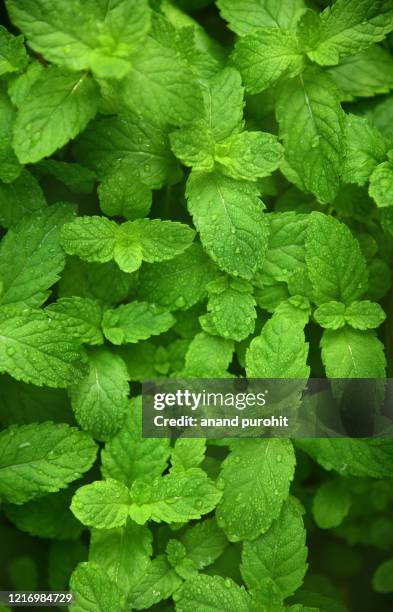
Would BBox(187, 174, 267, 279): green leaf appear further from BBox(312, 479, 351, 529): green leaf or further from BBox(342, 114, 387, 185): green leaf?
BBox(312, 479, 351, 529): green leaf

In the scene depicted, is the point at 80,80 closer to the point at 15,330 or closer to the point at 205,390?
the point at 15,330

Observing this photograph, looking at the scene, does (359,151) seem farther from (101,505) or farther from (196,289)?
(101,505)

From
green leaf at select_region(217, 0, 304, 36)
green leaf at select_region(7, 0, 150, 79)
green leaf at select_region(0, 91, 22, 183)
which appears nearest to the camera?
green leaf at select_region(7, 0, 150, 79)

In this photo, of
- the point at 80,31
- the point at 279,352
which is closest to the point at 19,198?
the point at 80,31

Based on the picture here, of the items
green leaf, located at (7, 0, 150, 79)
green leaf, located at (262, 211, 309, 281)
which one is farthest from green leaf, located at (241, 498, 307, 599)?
green leaf, located at (7, 0, 150, 79)

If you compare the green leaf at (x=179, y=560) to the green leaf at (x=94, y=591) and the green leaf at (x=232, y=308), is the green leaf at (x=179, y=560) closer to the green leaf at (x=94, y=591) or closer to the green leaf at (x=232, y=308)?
the green leaf at (x=94, y=591)

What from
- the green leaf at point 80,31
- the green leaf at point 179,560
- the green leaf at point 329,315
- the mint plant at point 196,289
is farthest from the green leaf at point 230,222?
the green leaf at point 179,560
